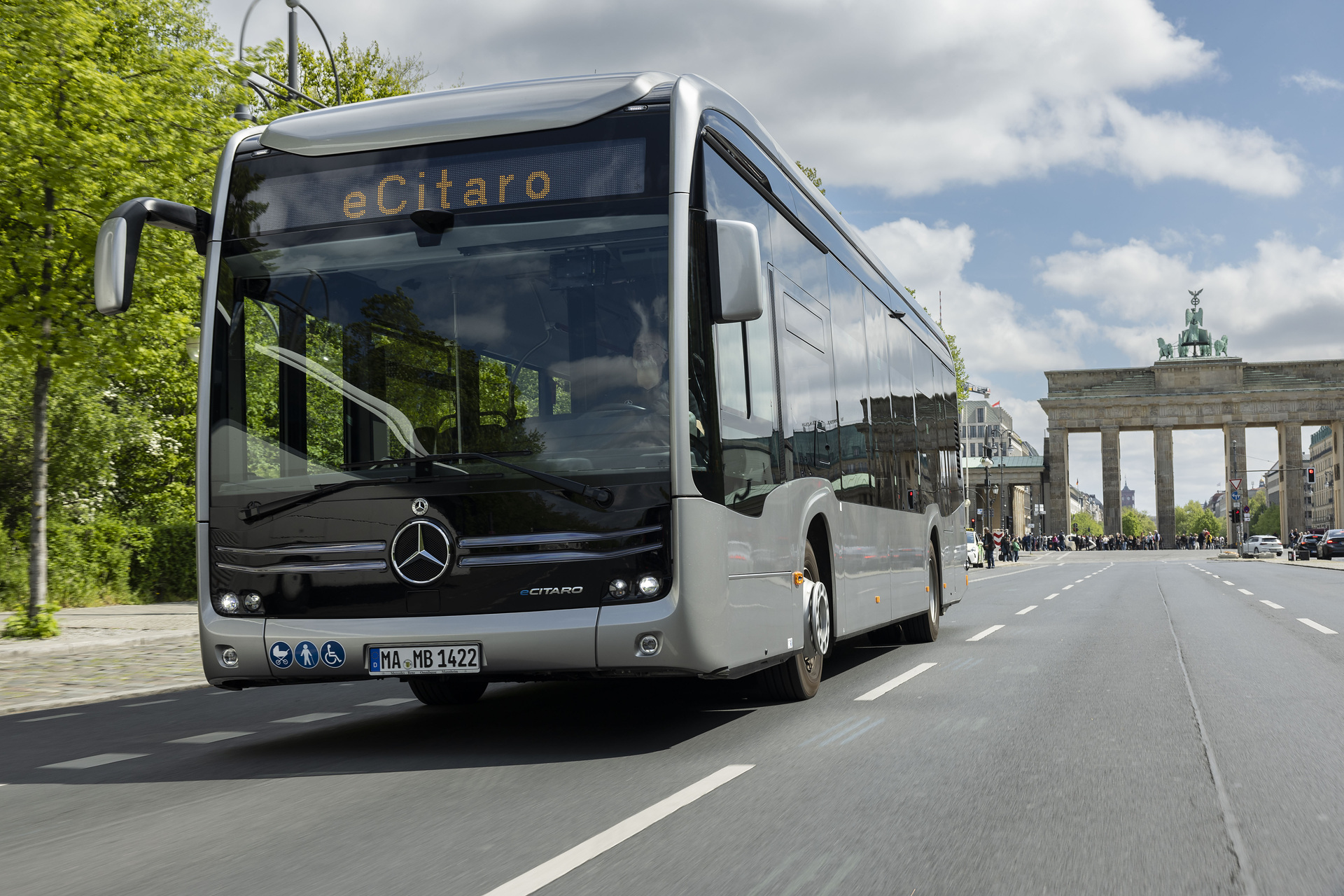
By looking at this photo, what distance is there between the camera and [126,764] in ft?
23.1

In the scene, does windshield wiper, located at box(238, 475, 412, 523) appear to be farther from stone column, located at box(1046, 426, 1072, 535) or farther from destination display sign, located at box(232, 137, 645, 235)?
stone column, located at box(1046, 426, 1072, 535)

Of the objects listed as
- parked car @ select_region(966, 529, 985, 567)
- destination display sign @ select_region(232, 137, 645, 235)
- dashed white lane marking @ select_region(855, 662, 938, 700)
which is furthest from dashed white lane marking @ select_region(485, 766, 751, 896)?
parked car @ select_region(966, 529, 985, 567)

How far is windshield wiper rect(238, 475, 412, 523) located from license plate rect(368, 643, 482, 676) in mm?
842

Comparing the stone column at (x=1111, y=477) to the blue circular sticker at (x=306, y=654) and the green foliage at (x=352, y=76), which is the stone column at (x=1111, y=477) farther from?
the blue circular sticker at (x=306, y=654)

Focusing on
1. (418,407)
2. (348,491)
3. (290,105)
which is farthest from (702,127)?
(290,105)

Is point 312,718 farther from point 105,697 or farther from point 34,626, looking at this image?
point 34,626

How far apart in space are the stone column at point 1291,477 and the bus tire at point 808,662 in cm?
9943

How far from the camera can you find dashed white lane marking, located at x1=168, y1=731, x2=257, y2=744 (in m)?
7.92

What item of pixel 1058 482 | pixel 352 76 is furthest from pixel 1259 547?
pixel 352 76

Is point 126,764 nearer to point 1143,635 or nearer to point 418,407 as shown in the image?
point 418,407

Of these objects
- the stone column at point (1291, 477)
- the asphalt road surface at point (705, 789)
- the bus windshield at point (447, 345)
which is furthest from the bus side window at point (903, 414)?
the stone column at point (1291, 477)

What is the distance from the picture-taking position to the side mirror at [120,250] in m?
6.53

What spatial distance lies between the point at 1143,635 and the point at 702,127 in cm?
1037

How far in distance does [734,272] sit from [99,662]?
10259 millimetres
